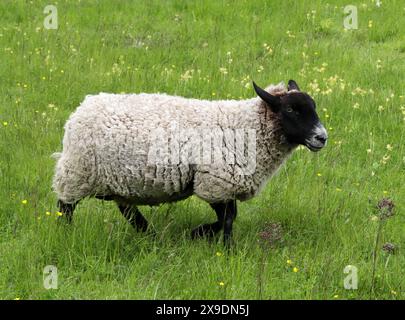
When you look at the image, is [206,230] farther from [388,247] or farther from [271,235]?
[388,247]

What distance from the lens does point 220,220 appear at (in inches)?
293

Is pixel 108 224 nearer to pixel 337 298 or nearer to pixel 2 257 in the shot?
pixel 2 257

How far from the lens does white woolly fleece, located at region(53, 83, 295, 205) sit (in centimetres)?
712

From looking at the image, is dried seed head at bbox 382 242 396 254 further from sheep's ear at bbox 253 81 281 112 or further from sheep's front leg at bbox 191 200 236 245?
sheep's ear at bbox 253 81 281 112

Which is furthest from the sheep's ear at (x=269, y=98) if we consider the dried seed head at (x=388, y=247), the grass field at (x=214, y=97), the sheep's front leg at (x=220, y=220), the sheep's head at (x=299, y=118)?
the dried seed head at (x=388, y=247)

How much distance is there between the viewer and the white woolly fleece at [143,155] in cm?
712

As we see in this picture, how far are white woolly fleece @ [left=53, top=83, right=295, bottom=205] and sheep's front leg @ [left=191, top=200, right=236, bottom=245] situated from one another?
140 mm

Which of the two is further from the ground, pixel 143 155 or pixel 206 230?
pixel 143 155

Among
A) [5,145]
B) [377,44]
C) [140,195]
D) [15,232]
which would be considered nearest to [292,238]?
[140,195]

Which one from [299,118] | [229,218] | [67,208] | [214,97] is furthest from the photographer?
[214,97]

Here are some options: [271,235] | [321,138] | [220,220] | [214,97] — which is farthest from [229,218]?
[214,97]

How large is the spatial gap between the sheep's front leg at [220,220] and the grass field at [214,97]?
156mm

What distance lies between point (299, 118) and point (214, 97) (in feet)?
11.8

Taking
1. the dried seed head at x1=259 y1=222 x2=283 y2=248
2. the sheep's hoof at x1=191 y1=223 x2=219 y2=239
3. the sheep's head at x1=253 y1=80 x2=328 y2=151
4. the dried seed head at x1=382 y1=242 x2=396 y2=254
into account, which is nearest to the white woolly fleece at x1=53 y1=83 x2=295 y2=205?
the sheep's head at x1=253 y1=80 x2=328 y2=151
